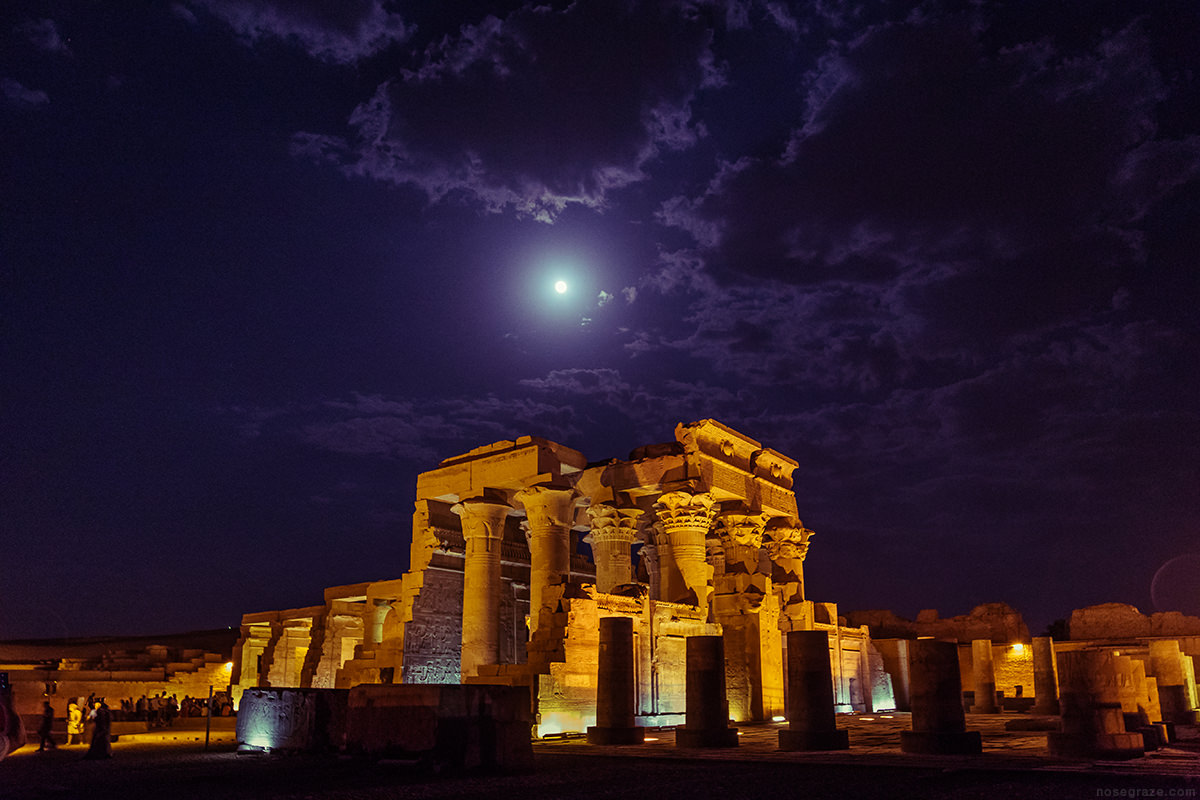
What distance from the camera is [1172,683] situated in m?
19.0

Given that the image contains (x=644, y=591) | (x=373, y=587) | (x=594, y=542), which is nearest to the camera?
(x=644, y=591)

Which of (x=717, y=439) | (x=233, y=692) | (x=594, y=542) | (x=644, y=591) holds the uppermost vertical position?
(x=717, y=439)

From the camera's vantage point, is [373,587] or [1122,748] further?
[373,587]

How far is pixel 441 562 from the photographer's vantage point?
938 inches

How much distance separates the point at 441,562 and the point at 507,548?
3.20 metres

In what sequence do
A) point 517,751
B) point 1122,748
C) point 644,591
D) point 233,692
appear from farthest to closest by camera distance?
1. point 233,692
2. point 644,591
3. point 1122,748
4. point 517,751

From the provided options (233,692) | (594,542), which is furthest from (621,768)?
(233,692)

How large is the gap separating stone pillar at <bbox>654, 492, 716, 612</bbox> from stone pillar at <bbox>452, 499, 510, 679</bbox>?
4243mm

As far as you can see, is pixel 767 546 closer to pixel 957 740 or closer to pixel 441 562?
pixel 441 562

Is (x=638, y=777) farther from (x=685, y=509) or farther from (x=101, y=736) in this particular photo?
(x=685, y=509)

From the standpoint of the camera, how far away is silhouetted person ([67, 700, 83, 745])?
17.7 metres

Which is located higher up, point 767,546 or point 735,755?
point 767,546

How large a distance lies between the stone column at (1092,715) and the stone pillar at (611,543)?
11.0m

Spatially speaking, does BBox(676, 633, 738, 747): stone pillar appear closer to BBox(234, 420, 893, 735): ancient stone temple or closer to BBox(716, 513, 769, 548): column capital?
BBox(234, 420, 893, 735): ancient stone temple
